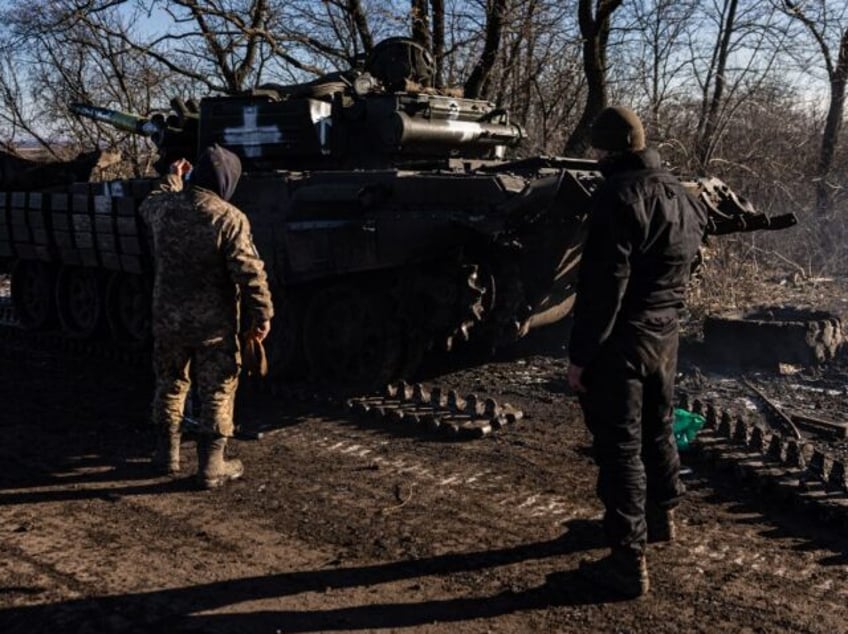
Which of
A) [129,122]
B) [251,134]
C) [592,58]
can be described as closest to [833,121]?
[592,58]

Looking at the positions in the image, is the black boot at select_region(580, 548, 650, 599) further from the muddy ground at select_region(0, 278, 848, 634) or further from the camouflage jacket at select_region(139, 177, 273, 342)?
the camouflage jacket at select_region(139, 177, 273, 342)

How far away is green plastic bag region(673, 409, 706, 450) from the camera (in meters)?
5.93

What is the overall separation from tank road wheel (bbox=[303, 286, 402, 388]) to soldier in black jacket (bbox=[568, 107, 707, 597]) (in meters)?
3.68

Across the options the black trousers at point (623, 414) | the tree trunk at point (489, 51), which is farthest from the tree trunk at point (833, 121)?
the black trousers at point (623, 414)

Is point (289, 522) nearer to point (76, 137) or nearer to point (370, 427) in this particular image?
point (370, 427)

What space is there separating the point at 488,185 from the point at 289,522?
2.85 m

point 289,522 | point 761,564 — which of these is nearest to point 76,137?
point 289,522

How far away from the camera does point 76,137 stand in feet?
61.9

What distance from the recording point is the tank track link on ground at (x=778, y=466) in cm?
480

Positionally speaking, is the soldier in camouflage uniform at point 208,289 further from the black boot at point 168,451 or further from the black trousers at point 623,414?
the black trousers at point 623,414

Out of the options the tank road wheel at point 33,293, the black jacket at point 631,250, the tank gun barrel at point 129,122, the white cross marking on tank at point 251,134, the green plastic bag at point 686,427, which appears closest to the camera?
the black jacket at point 631,250

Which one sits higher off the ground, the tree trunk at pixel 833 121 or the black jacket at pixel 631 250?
the tree trunk at pixel 833 121

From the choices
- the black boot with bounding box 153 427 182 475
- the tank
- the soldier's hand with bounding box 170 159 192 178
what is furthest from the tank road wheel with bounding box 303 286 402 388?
the black boot with bounding box 153 427 182 475

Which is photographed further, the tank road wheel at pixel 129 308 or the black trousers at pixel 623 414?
the tank road wheel at pixel 129 308
